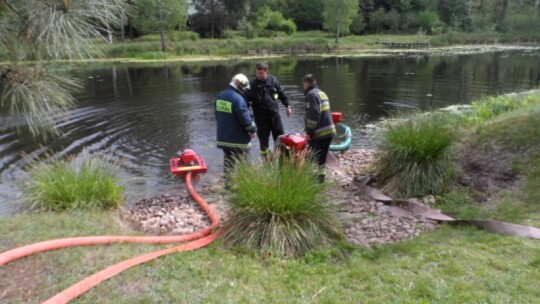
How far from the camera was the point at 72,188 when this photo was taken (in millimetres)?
5676

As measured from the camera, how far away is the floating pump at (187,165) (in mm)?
8078

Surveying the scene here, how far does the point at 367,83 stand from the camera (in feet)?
67.5

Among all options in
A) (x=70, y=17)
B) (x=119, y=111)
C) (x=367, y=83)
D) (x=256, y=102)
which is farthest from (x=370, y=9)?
(x=70, y=17)

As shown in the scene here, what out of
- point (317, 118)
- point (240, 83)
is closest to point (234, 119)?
point (240, 83)

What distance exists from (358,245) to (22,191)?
4.80 meters

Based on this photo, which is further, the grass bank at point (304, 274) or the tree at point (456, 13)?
the tree at point (456, 13)

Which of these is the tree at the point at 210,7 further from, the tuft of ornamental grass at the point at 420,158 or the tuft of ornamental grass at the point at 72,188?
the tuft of ornamental grass at the point at 420,158

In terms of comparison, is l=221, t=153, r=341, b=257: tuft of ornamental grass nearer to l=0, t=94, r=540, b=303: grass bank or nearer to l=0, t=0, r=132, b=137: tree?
l=0, t=94, r=540, b=303: grass bank

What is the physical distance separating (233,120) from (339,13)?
4882 centimetres

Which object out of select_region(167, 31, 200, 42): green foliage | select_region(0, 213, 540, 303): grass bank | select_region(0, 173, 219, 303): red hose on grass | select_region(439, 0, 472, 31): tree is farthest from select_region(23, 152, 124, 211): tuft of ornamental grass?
select_region(439, 0, 472, 31): tree

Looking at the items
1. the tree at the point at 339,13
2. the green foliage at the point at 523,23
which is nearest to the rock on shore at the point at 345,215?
the tree at the point at 339,13

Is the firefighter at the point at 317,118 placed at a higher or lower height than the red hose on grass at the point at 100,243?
higher

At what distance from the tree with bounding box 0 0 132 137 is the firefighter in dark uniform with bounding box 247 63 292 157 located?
3844 millimetres

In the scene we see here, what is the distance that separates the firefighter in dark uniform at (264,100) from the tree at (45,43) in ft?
12.6
